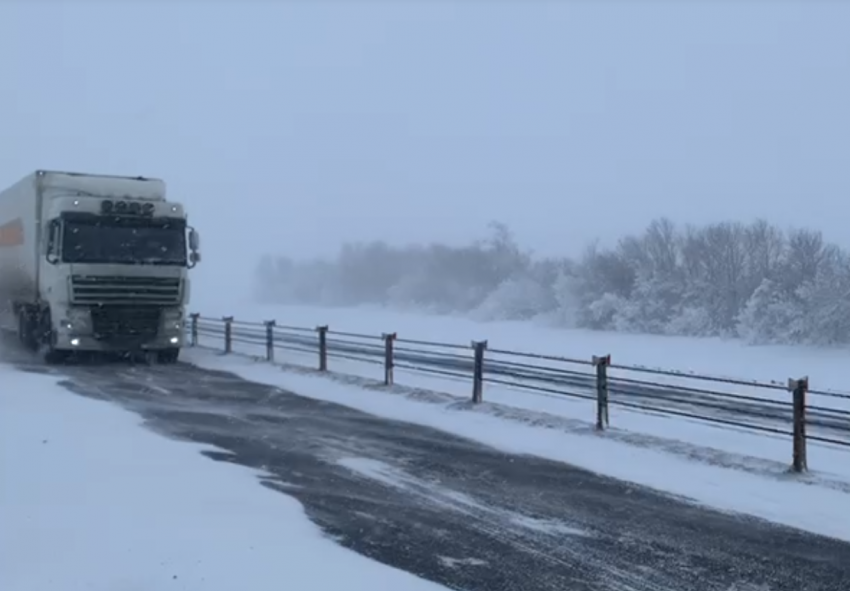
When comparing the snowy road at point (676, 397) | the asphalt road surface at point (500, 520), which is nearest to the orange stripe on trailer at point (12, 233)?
the snowy road at point (676, 397)

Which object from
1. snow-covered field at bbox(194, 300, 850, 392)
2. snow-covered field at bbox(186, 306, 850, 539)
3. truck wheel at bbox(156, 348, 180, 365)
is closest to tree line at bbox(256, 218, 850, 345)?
snow-covered field at bbox(194, 300, 850, 392)

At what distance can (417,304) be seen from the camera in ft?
303

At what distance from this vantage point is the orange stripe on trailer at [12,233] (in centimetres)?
2597

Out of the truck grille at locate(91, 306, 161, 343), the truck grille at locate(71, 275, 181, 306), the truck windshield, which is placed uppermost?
the truck windshield

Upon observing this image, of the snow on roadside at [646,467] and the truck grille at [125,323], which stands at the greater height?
the truck grille at [125,323]

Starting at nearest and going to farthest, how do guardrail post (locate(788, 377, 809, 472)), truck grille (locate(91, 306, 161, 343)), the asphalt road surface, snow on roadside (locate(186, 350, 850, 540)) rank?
the asphalt road surface < snow on roadside (locate(186, 350, 850, 540)) < guardrail post (locate(788, 377, 809, 472)) < truck grille (locate(91, 306, 161, 343))

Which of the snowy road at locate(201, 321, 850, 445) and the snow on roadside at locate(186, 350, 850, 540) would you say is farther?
the snowy road at locate(201, 321, 850, 445)

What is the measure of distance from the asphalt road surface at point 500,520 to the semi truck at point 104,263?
31.4 feet

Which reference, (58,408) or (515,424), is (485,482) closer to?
(515,424)

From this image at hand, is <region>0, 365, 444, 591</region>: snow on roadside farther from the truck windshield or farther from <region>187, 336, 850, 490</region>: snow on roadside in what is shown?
the truck windshield

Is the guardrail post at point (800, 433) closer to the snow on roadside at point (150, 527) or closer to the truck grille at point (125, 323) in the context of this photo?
the snow on roadside at point (150, 527)

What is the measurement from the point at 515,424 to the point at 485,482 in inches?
173

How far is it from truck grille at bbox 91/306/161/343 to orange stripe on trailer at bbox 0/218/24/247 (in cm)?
437

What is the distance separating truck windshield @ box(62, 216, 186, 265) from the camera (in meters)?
22.5
